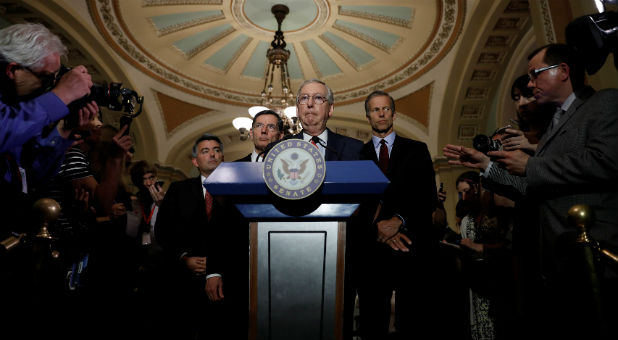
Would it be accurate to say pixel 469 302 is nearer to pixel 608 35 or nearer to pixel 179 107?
pixel 608 35

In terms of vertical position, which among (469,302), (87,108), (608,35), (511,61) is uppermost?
(511,61)

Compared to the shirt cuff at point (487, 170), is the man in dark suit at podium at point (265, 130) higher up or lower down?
higher up

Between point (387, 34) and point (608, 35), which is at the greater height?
point (387, 34)

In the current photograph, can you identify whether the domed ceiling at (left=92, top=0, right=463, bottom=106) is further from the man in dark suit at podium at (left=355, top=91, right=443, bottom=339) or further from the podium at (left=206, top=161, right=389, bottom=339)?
the podium at (left=206, top=161, right=389, bottom=339)

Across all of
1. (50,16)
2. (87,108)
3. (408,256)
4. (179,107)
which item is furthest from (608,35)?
(179,107)

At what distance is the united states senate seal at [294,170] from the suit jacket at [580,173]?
91 cm

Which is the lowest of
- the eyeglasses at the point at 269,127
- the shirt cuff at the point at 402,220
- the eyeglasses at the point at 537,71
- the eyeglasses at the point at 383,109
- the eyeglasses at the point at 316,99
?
the shirt cuff at the point at 402,220

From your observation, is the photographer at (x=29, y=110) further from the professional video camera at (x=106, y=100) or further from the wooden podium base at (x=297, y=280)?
the wooden podium base at (x=297, y=280)

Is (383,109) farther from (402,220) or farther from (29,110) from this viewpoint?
(29,110)

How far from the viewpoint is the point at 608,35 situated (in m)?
1.71

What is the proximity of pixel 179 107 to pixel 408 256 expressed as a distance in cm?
879

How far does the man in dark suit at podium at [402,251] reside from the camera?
6.12 feet

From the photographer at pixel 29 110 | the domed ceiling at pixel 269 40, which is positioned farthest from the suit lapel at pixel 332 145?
the domed ceiling at pixel 269 40

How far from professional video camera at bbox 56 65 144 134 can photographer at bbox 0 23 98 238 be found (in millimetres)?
30
